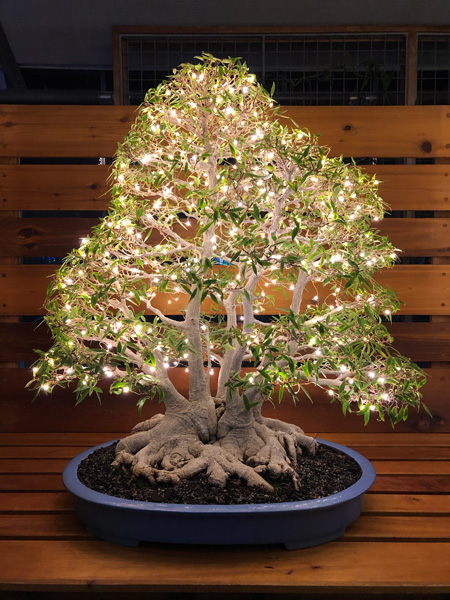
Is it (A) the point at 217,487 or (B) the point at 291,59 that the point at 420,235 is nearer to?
(B) the point at 291,59

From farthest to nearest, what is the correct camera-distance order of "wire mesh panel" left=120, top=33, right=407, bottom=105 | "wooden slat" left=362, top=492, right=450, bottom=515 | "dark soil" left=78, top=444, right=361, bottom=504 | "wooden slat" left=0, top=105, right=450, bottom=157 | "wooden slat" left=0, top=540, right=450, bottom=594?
"wire mesh panel" left=120, top=33, right=407, bottom=105 < "wooden slat" left=0, top=105, right=450, bottom=157 < "wooden slat" left=362, top=492, right=450, bottom=515 < "dark soil" left=78, top=444, right=361, bottom=504 < "wooden slat" left=0, top=540, right=450, bottom=594

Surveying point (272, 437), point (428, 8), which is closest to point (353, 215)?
point (272, 437)

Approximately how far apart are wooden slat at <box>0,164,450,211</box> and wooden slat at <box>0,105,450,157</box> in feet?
0.29

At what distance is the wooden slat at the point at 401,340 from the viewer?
2.91 meters

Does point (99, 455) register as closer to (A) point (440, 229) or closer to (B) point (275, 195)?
(B) point (275, 195)

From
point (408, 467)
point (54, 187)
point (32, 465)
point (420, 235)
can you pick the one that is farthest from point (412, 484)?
point (54, 187)

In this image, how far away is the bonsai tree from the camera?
1.79 m

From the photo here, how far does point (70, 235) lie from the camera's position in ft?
9.56

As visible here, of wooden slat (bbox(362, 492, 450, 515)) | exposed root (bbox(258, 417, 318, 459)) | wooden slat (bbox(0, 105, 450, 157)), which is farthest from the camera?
wooden slat (bbox(0, 105, 450, 157))

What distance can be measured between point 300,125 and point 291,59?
0.49 meters

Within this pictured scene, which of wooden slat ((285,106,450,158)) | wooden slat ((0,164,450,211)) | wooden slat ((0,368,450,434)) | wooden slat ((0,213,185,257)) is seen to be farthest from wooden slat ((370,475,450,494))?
wooden slat ((0,213,185,257))

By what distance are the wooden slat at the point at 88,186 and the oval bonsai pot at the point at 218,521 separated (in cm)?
166

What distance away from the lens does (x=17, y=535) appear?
5.83 ft

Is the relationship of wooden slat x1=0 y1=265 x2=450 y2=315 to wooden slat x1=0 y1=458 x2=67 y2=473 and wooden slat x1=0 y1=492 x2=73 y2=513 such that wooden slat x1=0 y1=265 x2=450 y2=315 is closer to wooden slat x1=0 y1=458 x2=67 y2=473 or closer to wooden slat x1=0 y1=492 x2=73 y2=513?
wooden slat x1=0 y1=458 x2=67 y2=473
